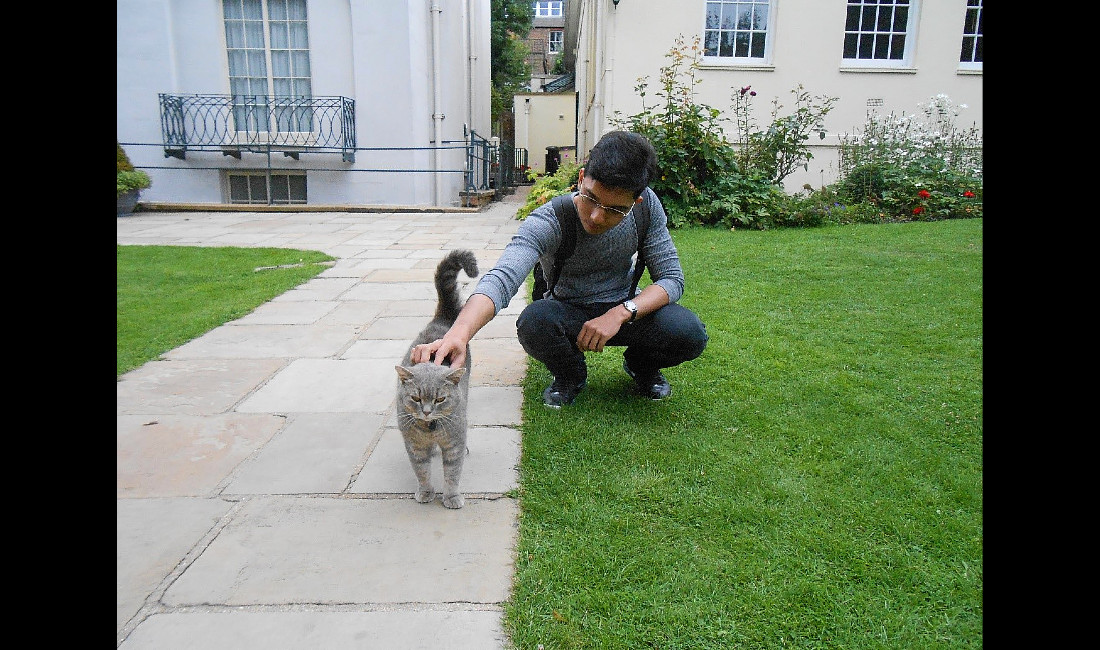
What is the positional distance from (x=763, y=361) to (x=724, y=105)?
7.57 meters

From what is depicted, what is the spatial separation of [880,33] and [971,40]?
144 centimetres

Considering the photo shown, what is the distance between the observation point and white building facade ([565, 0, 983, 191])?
32.9ft

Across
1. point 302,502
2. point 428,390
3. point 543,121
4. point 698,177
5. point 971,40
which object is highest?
point 971,40

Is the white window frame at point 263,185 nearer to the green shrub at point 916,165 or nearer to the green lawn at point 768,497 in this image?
the green shrub at point 916,165

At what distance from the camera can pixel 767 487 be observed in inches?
92.5

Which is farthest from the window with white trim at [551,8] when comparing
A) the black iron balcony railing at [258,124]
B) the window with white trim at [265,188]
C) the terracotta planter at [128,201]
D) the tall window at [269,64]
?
the terracotta planter at [128,201]

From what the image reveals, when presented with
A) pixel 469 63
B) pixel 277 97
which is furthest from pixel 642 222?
pixel 469 63

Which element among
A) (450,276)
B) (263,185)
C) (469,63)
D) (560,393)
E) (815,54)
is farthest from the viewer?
(469,63)

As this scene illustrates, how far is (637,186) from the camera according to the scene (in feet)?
7.88

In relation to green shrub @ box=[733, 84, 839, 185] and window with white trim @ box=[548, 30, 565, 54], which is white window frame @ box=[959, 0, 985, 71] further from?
window with white trim @ box=[548, 30, 565, 54]

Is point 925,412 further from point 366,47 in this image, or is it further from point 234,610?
point 366,47

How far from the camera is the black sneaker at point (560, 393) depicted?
123 inches

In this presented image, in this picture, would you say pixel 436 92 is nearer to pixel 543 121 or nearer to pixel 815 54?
pixel 815 54
